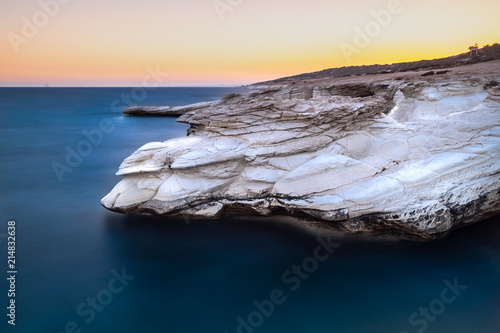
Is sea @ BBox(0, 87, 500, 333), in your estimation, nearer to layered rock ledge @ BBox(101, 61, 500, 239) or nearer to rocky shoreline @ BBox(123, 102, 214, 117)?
layered rock ledge @ BBox(101, 61, 500, 239)

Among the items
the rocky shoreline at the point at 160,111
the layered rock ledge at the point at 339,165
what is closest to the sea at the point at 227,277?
the layered rock ledge at the point at 339,165

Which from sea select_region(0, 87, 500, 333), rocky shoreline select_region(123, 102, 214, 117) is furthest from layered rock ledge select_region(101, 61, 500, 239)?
rocky shoreline select_region(123, 102, 214, 117)

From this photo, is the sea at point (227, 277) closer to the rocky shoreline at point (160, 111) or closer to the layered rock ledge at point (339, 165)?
the layered rock ledge at point (339, 165)

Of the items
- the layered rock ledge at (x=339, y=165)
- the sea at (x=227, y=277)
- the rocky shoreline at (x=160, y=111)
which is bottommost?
the sea at (x=227, y=277)

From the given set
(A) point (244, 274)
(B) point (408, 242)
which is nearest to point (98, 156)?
(A) point (244, 274)

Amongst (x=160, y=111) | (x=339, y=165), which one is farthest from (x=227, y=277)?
(x=160, y=111)

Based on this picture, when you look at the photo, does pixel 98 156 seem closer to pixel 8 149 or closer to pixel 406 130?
pixel 8 149
